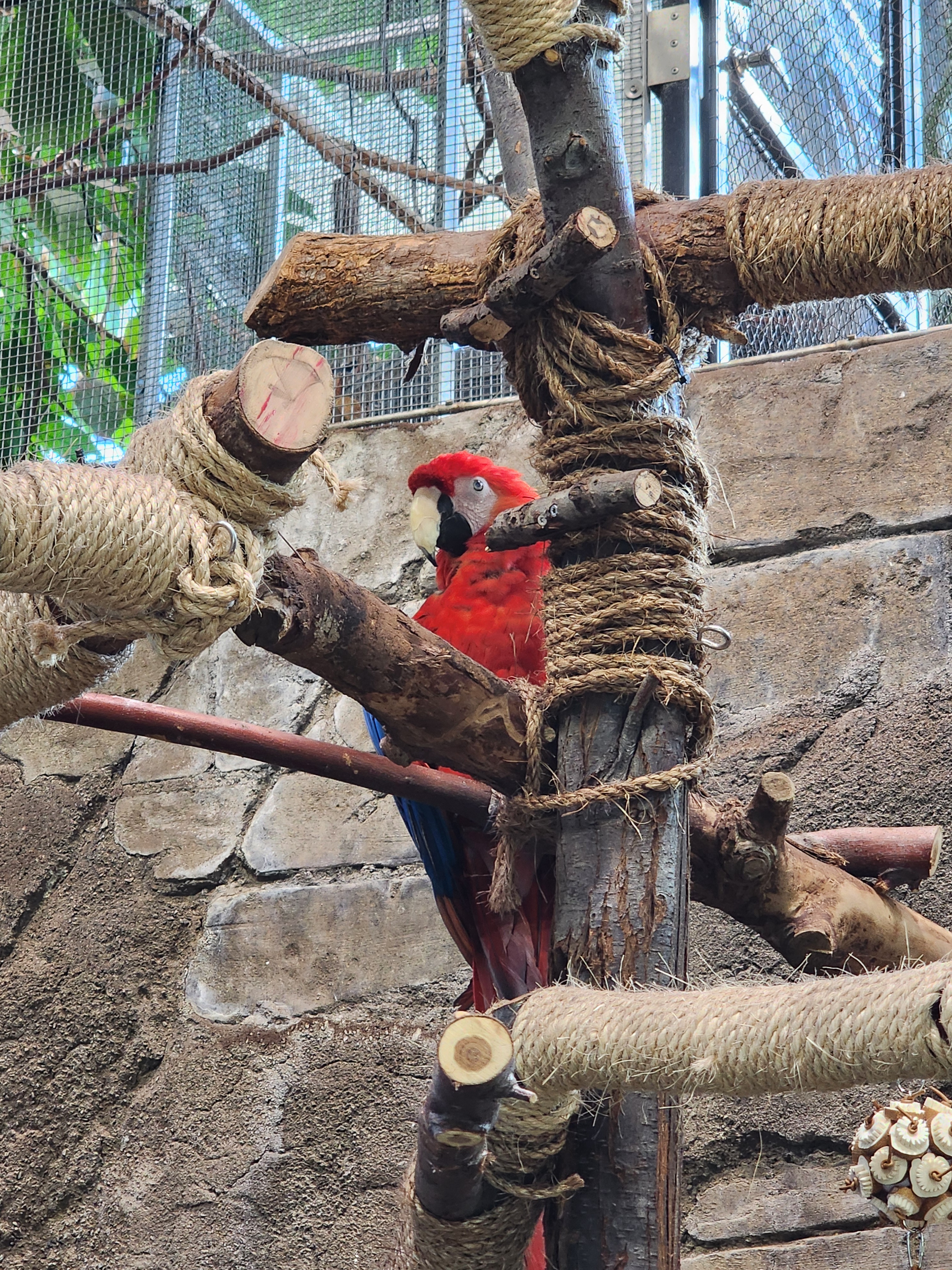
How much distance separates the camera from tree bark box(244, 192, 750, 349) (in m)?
1.31

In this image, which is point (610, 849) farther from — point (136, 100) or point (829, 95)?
point (136, 100)

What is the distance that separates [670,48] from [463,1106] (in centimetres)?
176

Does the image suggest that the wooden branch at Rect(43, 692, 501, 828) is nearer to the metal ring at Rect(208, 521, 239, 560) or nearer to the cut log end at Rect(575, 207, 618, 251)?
the metal ring at Rect(208, 521, 239, 560)

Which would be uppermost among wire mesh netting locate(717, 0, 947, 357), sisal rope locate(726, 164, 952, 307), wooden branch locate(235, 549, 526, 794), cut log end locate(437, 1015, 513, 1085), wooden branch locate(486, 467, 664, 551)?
wire mesh netting locate(717, 0, 947, 357)

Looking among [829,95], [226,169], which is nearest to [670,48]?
[829,95]

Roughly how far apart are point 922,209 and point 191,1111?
1.55m

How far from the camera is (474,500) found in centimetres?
203

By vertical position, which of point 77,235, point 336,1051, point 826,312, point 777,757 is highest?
point 77,235

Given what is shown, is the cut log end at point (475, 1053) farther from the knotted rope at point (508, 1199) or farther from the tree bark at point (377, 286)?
the tree bark at point (377, 286)

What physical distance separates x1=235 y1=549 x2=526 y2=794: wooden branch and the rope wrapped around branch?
2.3 inches

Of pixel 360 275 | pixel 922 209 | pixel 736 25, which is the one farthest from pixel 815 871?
pixel 736 25

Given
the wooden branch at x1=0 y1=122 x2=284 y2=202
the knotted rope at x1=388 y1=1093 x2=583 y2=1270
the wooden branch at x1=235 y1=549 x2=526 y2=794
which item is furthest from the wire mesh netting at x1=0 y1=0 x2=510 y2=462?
the knotted rope at x1=388 y1=1093 x2=583 y2=1270

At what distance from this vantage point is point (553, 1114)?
1.04 metres

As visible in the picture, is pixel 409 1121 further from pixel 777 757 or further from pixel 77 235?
pixel 77 235
